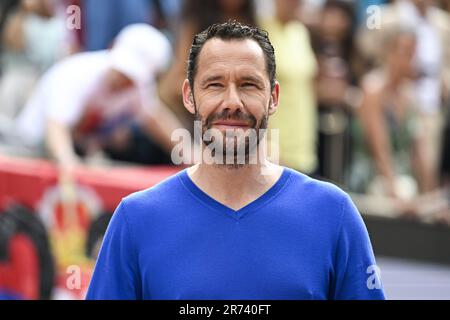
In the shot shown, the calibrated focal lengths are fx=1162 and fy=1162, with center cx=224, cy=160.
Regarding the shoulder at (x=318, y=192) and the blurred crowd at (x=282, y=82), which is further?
the blurred crowd at (x=282, y=82)

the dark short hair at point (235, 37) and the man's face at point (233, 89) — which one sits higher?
the dark short hair at point (235, 37)

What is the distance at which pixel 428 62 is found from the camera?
7.52 metres

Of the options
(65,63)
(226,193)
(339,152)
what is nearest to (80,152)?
(65,63)

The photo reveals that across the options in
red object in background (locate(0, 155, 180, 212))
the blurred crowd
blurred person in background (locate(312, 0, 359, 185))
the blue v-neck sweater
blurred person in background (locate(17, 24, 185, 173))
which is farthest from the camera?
blurred person in background (locate(312, 0, 359, 185))

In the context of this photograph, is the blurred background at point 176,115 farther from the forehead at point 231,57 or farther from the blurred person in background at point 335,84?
the forehead at point 231,57

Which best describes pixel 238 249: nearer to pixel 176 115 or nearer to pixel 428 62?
pixel 176 115

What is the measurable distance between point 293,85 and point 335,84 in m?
0.39

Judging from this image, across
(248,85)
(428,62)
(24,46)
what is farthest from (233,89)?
(428,62)

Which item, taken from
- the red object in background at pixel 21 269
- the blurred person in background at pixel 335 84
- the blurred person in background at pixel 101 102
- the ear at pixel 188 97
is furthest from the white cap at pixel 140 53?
the ear at pixel 188 97

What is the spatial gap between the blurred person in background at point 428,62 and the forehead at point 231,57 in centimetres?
474

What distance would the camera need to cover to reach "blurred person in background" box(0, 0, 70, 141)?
727cm

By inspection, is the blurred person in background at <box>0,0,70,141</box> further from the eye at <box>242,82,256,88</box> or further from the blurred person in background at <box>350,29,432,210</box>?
the eye at <box>242,82,256,88</box>

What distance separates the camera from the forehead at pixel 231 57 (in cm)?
284

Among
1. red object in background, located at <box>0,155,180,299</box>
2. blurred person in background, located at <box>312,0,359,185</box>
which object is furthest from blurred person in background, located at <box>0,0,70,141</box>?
blurred person in background, located at <box>312,0,359,185</box>
